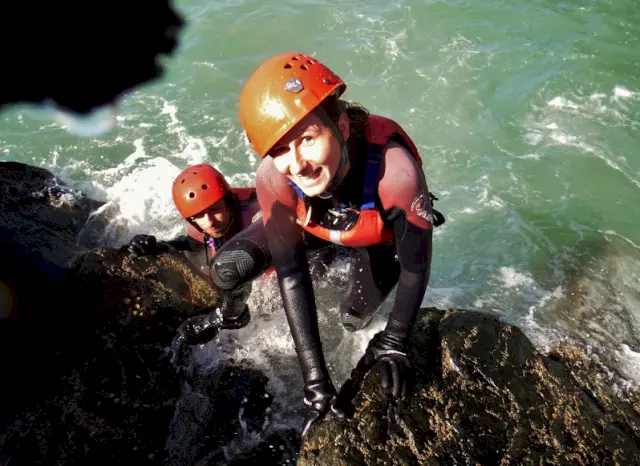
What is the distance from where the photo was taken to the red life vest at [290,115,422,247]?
3020 mm

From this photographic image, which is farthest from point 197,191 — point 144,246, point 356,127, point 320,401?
point 320,401

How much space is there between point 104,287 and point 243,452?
5.89ft

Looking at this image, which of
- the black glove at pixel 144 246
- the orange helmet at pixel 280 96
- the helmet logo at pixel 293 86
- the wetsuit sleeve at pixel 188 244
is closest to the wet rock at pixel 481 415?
the orange helmet at pixel 280 96

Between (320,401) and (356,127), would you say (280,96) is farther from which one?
(320,401)

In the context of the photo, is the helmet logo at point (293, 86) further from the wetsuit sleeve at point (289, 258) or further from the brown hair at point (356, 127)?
the wetsuit sleeve at point (289, 258)

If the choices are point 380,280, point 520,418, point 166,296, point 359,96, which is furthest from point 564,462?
point 359,96

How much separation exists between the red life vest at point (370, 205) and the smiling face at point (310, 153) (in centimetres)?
35

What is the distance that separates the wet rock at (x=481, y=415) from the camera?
2.73 metres

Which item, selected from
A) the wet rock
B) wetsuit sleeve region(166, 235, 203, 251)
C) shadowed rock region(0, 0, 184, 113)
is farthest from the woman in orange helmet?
shadowed rock region(0, 0, 184, 113)

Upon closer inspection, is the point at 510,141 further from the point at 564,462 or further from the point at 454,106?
the point at 564,462

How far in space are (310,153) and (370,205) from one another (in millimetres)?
698

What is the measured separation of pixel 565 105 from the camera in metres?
7.51

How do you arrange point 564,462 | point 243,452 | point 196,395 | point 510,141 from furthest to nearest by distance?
1. point 510,141
2. point 196,395
3. point 243,452
4. point 564,462

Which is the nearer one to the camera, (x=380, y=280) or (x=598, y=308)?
(x=380, y=280)
